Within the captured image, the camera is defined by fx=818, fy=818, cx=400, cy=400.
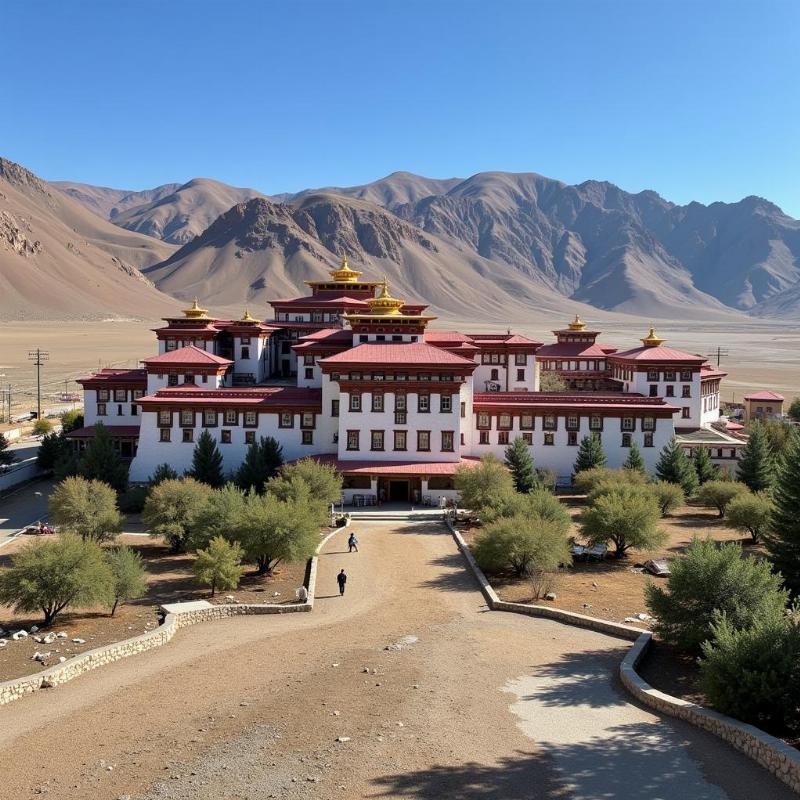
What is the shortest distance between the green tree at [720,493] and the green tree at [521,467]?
8691 mm

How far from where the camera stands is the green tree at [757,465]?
4631cm

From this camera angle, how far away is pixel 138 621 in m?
26.7

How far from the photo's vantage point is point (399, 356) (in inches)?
1838

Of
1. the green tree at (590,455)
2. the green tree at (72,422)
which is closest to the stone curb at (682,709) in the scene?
the green tree at (590,455)

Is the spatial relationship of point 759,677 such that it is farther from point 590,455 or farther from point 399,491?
point 590,455

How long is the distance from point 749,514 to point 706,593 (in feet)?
49.1

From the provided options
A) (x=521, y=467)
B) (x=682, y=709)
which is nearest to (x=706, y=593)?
(x=682, y=709)

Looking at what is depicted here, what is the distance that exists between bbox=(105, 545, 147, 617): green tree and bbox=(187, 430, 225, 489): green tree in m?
16.3

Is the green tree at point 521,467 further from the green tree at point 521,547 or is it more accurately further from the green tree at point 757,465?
the green tree at point 521,547

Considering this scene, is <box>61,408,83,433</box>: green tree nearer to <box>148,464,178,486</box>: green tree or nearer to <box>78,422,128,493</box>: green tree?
<box>78,422,128,493</box>: green tree

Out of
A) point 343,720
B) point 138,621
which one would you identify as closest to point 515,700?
point 343,720

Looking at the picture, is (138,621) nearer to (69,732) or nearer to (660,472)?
(69,732)

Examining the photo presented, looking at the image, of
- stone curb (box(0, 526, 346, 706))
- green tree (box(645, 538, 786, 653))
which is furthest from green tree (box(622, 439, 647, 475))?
green tree (box(645, 538, 786, 653))

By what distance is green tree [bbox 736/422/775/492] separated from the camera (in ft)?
152
